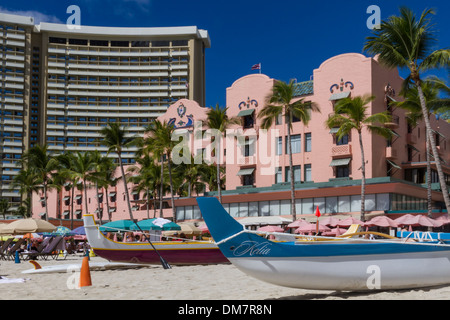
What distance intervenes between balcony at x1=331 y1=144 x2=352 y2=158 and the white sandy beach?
28.8 m

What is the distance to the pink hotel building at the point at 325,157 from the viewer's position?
4041cm

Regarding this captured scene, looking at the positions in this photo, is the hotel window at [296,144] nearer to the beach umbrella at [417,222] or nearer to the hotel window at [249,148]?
the hotel window at [249,148]

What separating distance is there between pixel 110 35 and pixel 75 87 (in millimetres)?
13252

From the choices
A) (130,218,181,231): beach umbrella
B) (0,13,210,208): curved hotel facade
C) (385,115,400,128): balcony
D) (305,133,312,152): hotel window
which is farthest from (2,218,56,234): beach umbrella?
(0,13,210,208): curved hotel facade

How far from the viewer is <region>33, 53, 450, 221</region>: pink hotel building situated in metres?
40.4

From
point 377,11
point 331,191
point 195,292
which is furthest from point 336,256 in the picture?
point 331,191

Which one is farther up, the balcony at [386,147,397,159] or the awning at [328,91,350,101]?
the awning at [328,91,350,101]

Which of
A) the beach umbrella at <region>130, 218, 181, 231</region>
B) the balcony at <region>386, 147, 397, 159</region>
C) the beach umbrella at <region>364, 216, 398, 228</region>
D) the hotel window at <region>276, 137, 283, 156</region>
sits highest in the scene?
the hotel window at <region>276, 137, 283, 156</region>

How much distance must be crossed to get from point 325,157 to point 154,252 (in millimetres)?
27562

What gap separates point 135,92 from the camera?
104 meters

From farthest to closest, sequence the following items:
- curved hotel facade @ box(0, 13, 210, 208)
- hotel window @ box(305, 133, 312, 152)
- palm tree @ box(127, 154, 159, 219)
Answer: curved hotel facade @ box(0, 13, 210, 208) → palm tree @ box(127, 154, 159, 219) → hotel window @ box(305, 133, 312, 152)

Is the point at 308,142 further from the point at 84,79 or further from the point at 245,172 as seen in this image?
the point at 84,79

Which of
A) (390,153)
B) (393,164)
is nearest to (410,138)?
(390,153)

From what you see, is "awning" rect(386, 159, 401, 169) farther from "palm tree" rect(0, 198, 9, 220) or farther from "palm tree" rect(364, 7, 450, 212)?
"palm tree" rect(0, 198, 9, 220)
